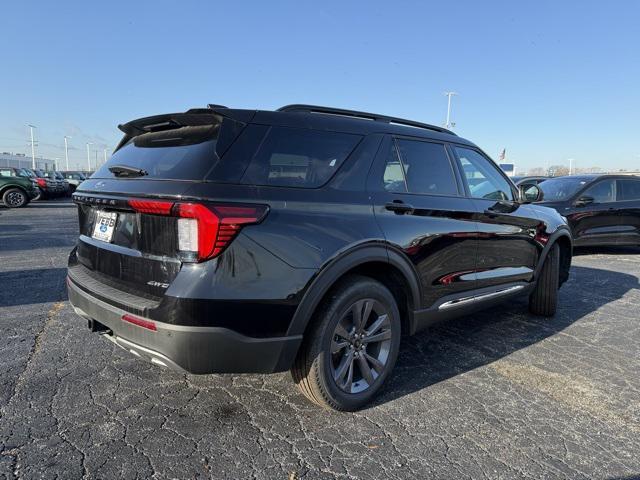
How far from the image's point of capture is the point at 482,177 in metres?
3.97

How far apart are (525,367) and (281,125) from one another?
2746 millimetres

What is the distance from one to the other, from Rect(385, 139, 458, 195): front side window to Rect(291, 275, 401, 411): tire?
0.76 meters

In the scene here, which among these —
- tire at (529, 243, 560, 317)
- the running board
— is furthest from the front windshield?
the running board

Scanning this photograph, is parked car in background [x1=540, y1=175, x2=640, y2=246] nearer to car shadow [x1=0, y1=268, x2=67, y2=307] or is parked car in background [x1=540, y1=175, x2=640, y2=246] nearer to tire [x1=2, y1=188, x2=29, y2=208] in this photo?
car shadow [x1=0, y1=268, x2=67, y2=307]

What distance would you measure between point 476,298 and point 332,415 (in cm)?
164

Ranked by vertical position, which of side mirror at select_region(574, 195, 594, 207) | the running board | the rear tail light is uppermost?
side mirror at select_region(574, 195, 594, 207)

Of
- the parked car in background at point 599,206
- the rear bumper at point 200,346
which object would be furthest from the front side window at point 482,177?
the parked car in background at point 599,206

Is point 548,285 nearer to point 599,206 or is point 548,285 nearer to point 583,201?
point 583,201

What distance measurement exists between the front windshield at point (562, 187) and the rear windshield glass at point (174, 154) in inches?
308

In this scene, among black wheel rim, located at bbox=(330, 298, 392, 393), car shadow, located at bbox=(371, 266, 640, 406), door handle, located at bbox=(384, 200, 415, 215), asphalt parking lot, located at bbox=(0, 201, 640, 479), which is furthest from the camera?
car shadow, located at bbox=(371, 266, 640, 406)

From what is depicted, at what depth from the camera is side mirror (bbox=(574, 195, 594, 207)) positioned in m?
8.38

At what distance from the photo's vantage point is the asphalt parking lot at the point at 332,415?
2295mm

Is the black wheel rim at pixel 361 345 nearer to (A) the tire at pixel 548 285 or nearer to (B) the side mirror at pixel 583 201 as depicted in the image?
(A) the tire at pixel 548 285

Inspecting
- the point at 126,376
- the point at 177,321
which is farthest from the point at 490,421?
the point at 126,376
